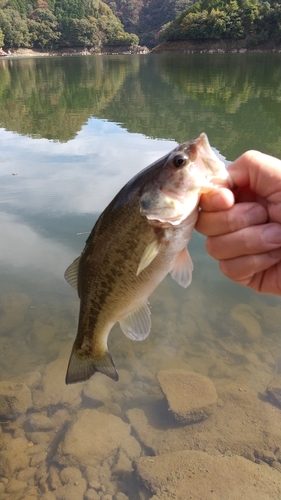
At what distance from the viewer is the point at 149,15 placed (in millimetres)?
192750

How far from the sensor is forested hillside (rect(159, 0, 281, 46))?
86.1 m

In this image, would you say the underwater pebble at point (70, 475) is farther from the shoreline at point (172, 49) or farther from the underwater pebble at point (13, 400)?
the shoreline at point (172, 49)

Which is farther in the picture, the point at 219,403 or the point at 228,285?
the point at 228,285

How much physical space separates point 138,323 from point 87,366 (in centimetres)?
52

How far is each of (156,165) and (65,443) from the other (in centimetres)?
332

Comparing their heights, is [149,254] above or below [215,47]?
below

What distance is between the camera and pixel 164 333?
5.39 meters

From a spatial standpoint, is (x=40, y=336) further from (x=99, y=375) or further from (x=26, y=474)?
(x=26, y=474)

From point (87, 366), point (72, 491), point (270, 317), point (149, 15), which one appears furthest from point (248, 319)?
point (149, 15)

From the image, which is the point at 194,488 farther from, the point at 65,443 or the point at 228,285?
the point at 228,285

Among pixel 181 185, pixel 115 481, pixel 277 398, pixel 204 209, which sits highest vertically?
pixel 181 185

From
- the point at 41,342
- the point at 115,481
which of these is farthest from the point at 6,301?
Result: the point at 115,481

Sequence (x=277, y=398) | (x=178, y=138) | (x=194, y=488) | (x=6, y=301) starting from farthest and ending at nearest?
1. (x=178, y=138)
2. (x=6, y=301)
3. (x=277, y=398)
4. (x=194, y=488)

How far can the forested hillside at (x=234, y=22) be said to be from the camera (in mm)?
86125
